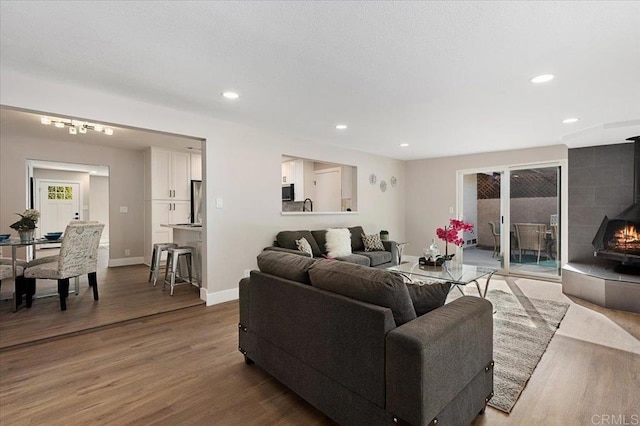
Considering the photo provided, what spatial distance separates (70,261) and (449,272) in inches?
177

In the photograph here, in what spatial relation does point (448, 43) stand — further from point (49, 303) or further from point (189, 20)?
point (49, 303)

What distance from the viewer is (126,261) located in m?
6.58

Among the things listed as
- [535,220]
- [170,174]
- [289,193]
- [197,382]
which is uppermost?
[170,174]

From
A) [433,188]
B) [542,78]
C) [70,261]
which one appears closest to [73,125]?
[70,261]

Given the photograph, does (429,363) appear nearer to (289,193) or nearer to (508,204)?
(508,204)

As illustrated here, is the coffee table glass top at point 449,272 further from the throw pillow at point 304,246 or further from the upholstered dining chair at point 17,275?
the upholstered dining chair at point 17,275

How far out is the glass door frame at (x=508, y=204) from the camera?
16.9 feet

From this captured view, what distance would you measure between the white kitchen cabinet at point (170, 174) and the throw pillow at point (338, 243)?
3.74 meters

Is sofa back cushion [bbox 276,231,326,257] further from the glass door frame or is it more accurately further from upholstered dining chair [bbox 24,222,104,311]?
the glass door frame

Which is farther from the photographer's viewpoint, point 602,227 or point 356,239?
point 356,239

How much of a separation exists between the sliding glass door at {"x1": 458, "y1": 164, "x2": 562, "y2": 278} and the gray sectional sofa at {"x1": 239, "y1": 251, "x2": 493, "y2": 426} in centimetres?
464

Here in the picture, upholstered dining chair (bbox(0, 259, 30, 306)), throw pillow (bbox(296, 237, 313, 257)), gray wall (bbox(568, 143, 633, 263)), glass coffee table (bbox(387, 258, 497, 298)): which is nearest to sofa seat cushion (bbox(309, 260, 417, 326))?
glass coffee table (bbox(387, 258, 497, 298))

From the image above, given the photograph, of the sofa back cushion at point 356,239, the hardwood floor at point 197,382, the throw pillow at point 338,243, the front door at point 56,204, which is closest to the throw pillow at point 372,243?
the sofa back cushion at point 356,239

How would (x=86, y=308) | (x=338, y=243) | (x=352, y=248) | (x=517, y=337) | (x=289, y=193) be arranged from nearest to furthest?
(x=517, y=337)
(x=86, y=308)
(x=338, y=243)
(x=352, y=248)
(x=289, y=193)
